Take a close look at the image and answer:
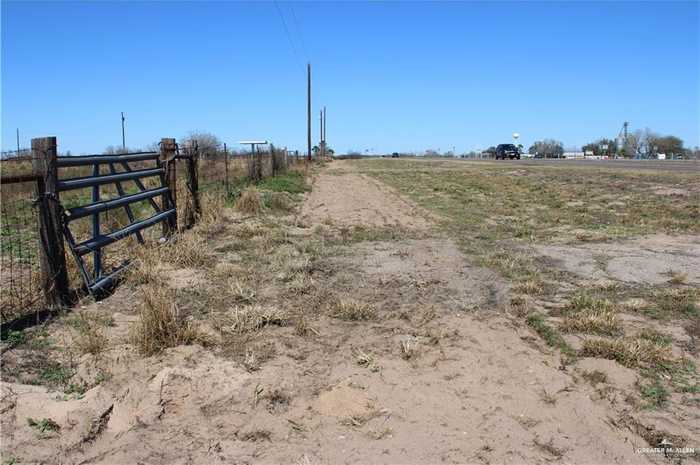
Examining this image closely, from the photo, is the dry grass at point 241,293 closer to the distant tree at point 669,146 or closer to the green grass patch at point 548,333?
the green grass patch at point 548,333

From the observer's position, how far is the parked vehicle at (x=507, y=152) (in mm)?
67188

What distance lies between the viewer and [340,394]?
3.94m

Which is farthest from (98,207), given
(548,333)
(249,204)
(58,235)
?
(249,204)

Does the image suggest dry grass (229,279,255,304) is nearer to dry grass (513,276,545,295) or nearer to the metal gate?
the metal gate

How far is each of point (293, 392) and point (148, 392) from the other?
99 centimetres

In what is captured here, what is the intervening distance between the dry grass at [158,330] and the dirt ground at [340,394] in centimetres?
9

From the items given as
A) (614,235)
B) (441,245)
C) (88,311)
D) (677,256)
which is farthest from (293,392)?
(614,235)

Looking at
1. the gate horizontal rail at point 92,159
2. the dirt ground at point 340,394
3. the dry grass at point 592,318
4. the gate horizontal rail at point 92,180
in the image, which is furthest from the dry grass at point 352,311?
the gate horizontal rail at point 92,159

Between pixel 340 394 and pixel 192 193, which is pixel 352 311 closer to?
pixel 340 394

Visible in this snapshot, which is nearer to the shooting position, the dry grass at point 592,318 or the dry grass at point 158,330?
the dry grass at point 158,330

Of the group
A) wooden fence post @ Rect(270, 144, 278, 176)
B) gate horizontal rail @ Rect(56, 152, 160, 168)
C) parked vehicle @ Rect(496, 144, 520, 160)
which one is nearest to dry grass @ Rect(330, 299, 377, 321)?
gate horizontal rail @ Rect(56, 152, 160, 168)

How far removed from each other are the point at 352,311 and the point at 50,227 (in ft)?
9.80

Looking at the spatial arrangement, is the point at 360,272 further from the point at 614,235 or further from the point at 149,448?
the point at 614,235

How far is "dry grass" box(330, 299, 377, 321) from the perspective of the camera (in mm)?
5492
